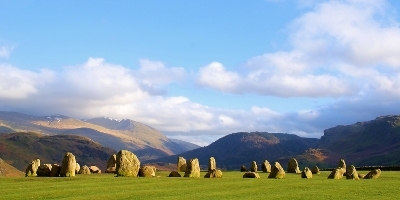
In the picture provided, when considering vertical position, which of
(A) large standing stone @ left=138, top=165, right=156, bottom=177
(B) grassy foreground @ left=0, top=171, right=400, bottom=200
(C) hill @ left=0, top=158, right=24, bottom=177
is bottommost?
(B) grassy foreground @ left=0, top=171, right=400, bottom=200

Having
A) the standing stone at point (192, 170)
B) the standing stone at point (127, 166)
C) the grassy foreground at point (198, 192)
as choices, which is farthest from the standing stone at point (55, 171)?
the standing stone at point (192, 170)

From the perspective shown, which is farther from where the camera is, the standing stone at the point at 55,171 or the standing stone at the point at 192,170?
the standing stone at the point at 55,171

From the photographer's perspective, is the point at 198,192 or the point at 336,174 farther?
the point at 336,174

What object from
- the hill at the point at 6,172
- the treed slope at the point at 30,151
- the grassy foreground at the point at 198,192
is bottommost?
the grassy foreground at the point at 198,192

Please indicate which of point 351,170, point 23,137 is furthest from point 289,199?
point 23,137

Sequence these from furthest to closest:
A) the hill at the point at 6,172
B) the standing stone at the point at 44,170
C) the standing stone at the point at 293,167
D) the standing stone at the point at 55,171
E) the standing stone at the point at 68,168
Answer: the hill at the point at 6,172 → the standing stone at the point at 293,167 → the standing stone at the point at 44,170 → the standing stone at the point at 55,171 → the standing stone at the point at 68,168

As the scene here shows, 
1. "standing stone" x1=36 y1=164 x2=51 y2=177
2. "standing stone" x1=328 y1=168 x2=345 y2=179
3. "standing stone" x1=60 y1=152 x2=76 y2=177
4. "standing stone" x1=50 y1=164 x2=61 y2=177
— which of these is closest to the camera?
"standing stone" x1=328 y1=168 x2=345 y2=179

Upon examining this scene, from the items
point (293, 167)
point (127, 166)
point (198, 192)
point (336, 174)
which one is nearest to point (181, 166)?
point (293, 167)

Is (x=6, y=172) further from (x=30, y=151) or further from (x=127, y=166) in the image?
(x=30, y=151)

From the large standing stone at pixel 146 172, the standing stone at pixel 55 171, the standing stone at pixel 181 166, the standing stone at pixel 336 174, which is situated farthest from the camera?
the standing stone at pixel 181 166

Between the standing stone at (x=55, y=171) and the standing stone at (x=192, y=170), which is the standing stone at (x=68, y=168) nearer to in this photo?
the standing stone at (x=55, y=171)

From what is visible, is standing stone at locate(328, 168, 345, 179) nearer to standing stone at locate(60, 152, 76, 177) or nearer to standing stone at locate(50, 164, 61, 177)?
standing stone at locate(60, 152, 76, 177)

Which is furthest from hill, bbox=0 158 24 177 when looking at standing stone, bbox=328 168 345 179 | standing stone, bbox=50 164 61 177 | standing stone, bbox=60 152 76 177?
standing stone, bbox=328 168 345 179

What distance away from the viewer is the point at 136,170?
43.8 meters
